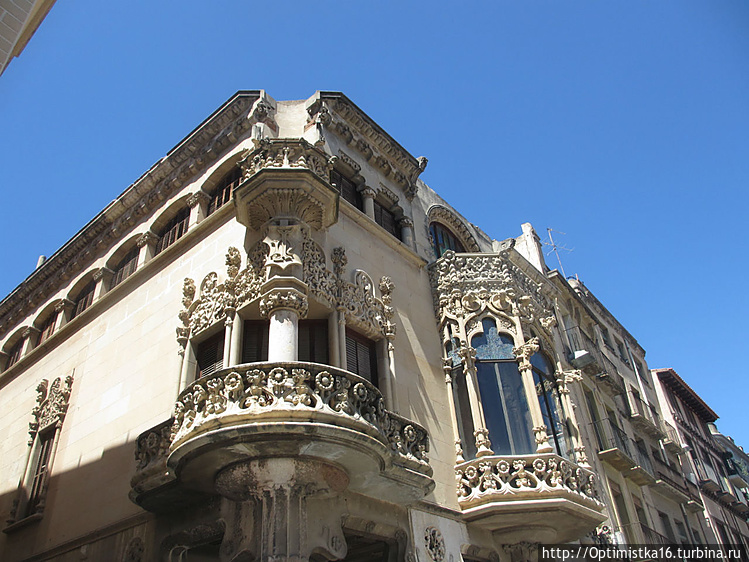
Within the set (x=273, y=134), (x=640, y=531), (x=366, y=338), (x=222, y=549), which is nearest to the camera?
(x=222, y=549)

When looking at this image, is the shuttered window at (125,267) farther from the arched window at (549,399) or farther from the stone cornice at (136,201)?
the arched window at (549,399)

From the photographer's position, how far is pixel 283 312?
400 inches

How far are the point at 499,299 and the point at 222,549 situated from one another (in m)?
8.29

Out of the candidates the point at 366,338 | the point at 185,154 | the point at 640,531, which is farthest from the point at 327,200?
the point at 640,531

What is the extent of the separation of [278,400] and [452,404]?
18.6 feet

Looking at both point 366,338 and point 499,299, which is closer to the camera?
point 366,338

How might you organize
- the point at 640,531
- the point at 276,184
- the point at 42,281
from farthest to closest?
the point at 42,281, the point at 640,531, the point at 276,184

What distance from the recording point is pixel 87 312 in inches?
627

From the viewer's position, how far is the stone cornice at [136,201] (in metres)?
14.6

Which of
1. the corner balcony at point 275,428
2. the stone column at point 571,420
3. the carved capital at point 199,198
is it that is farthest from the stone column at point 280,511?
the carved capital at point 199,198

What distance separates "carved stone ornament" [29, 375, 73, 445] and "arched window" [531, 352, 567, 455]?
36.6ft

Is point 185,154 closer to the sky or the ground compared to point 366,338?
closer to the sky

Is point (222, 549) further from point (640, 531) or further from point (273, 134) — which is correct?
point (640, 531)

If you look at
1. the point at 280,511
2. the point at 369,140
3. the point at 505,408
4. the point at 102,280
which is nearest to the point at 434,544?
the point at 505,408
